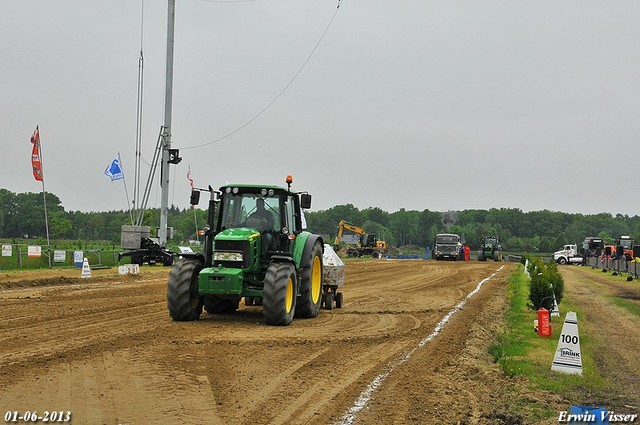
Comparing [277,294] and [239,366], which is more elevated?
[277,294]

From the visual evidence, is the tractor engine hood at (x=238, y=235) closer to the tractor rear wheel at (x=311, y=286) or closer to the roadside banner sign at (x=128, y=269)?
the tractor rear wheel at (x=311, y=286)

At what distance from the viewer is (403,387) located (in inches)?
318

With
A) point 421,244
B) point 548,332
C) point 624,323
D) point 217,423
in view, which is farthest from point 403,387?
point 421,244

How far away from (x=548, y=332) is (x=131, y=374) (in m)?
8.63

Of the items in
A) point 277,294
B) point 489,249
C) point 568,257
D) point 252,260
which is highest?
point 252,260

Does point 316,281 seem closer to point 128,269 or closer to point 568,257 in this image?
point 128,269

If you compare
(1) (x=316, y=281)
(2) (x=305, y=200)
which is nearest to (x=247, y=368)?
(2) (x=305, y=200)

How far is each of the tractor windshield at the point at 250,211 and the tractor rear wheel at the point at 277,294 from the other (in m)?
1.13

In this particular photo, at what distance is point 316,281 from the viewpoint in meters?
15.4

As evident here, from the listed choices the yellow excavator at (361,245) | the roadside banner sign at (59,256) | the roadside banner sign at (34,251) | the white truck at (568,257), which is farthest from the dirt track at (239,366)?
the yellow excavator at (361,245)

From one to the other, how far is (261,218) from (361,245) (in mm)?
60956

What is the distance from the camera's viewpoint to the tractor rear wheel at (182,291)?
13.0 metres

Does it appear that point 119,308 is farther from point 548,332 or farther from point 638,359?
point 638,359

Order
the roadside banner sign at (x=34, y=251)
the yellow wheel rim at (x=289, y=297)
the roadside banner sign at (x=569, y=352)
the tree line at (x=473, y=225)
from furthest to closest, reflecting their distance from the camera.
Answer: the tree line at (x=473, y=225)
the roadside banner sign at (x=34, y=251)
the yellow wheel rim at (x=289, y=297)
the roadside banner sign at (x=569, y=352)
